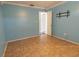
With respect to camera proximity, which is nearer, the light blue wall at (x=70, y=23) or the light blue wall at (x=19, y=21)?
the light blue wall at (x=70, y=23)

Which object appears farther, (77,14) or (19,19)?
(19,19)

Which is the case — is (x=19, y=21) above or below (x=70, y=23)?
above

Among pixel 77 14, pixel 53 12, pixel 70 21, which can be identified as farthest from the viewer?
pixel 53 12

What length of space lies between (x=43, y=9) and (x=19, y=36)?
10.1 ft

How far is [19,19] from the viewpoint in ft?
17.2

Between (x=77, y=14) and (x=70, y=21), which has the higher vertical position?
(x=77, y=14)

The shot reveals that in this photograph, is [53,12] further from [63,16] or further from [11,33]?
[11,33]

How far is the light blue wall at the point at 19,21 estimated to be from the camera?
4.69m

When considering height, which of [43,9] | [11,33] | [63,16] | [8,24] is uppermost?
[43,9]

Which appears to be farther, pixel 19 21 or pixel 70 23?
pixel 19 21

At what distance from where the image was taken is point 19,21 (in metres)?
5.27

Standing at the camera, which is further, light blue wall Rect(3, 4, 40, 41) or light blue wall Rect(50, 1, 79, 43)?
light blue wall Rect(3, 4, 40, 41)

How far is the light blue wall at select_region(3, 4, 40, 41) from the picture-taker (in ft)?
15.4

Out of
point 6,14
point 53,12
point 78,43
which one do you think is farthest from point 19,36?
point 78,43
